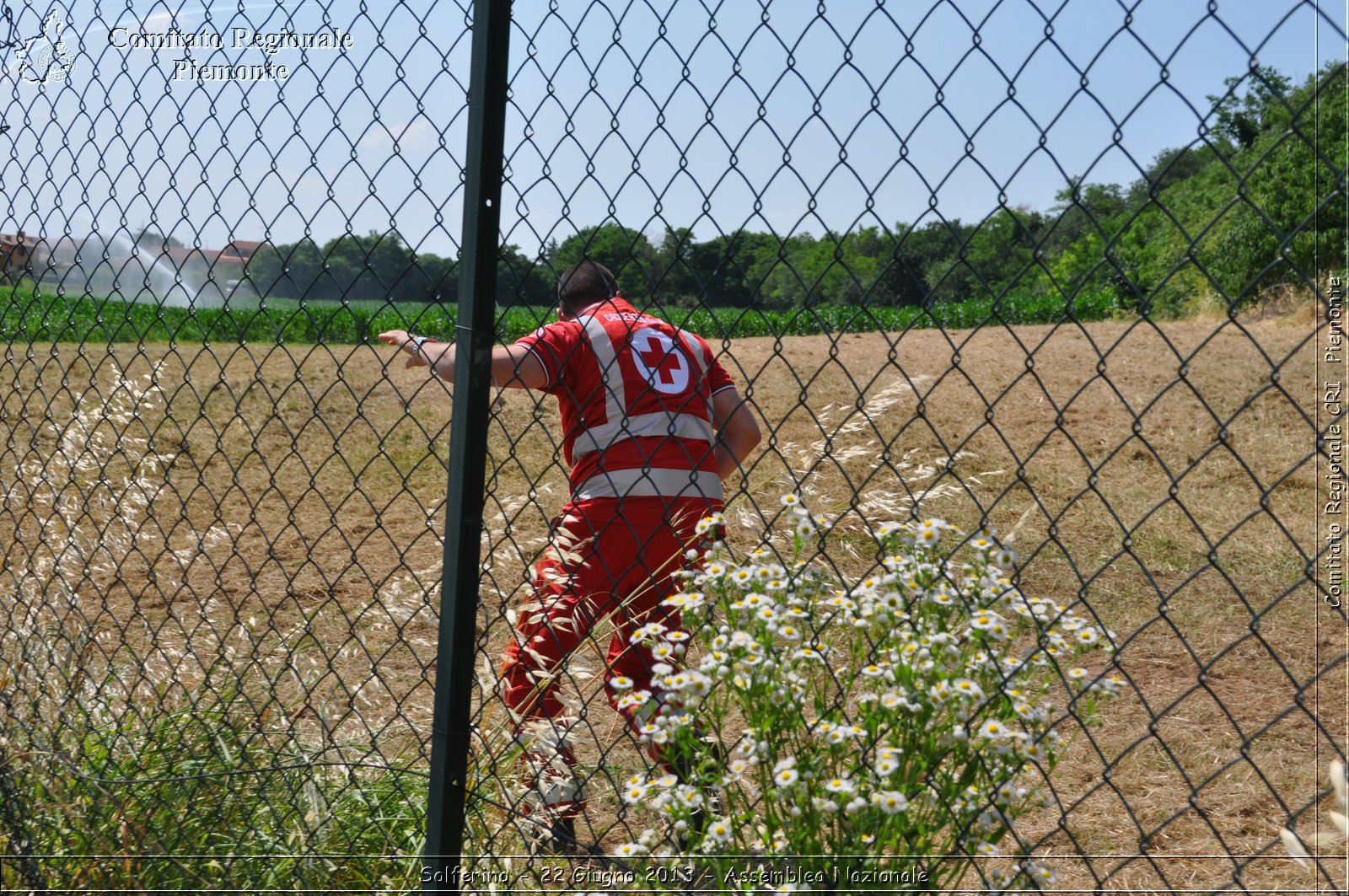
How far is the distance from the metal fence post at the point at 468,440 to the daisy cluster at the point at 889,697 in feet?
1.31

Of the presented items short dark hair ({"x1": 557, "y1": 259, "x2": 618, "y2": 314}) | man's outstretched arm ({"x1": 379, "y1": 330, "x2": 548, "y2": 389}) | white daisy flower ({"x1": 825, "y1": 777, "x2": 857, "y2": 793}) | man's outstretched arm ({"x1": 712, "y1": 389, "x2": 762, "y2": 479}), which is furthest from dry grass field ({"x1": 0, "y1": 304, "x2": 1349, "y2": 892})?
short dark hair ({"x1": 557, "y1": 259, "x2": 618, "y2": 314})

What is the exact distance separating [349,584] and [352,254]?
3.98 meters

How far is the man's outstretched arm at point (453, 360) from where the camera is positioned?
7.23 ft

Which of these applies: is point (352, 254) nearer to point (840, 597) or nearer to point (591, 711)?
point (840, 597)

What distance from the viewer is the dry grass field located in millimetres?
2199

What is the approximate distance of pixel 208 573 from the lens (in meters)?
6.08

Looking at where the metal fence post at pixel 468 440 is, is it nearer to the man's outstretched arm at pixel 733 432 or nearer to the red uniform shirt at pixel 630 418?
the red uniform shirt at pixel 630 418

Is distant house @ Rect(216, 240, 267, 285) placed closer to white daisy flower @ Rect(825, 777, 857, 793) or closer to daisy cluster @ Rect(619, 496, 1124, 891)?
daisy cluster @ Rect(619, 496, 1124, 891)

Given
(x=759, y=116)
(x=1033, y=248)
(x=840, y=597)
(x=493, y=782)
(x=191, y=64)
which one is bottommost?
(x=493, y=782)

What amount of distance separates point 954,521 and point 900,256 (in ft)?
17.7

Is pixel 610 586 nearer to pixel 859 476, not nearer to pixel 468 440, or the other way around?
pixel 468 440

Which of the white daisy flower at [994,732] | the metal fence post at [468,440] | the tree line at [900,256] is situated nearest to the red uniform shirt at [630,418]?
the tree line at [900,256]

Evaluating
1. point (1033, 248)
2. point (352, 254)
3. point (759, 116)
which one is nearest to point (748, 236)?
point (759, 116)

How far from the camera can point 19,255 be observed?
11.1ft
